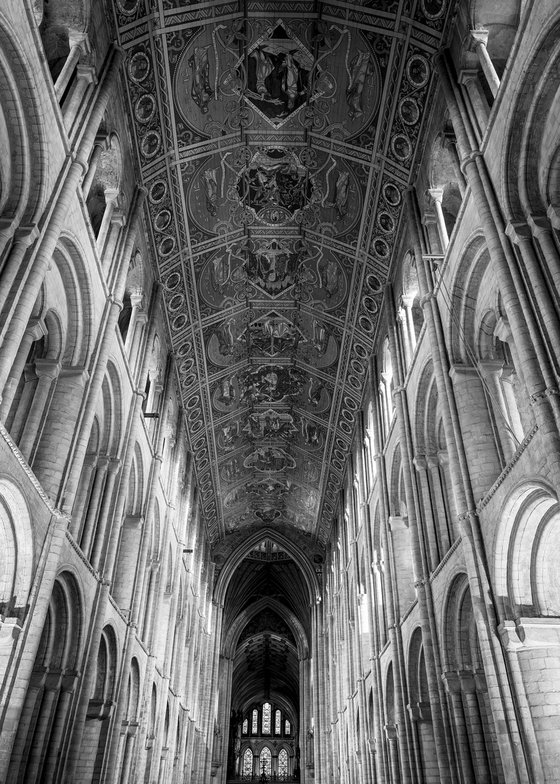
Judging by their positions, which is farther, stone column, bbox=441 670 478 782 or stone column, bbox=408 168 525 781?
stone column, bbox=441 670 478 782

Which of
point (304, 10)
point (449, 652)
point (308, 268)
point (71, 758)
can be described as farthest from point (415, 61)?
point (71, 758)

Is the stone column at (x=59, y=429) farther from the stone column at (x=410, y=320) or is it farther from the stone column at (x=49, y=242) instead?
the stone column at (x=410, y=320)

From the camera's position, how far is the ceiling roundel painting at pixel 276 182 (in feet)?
50.8

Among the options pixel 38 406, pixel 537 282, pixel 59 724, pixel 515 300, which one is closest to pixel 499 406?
pixel 515 300

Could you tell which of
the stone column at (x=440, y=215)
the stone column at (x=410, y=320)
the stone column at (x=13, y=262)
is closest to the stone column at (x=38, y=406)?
the stone column at (x=13, y=262)

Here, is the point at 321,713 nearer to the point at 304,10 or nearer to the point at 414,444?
the point at 414,444

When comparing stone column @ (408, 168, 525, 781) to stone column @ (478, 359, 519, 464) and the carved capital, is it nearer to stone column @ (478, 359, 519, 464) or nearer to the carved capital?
stone column @ (478, 359, 519, 464)

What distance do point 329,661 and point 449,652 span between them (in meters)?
21.7

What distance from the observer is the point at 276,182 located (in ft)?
64.7

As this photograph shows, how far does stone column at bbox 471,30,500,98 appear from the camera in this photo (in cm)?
1185

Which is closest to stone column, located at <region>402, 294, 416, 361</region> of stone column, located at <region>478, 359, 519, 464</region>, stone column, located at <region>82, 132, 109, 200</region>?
stone column, located at <region>478, 359, 519, 464</region>

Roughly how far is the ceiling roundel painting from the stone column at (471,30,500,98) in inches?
66.1

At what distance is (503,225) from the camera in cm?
1046

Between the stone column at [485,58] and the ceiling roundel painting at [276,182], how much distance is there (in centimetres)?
168
